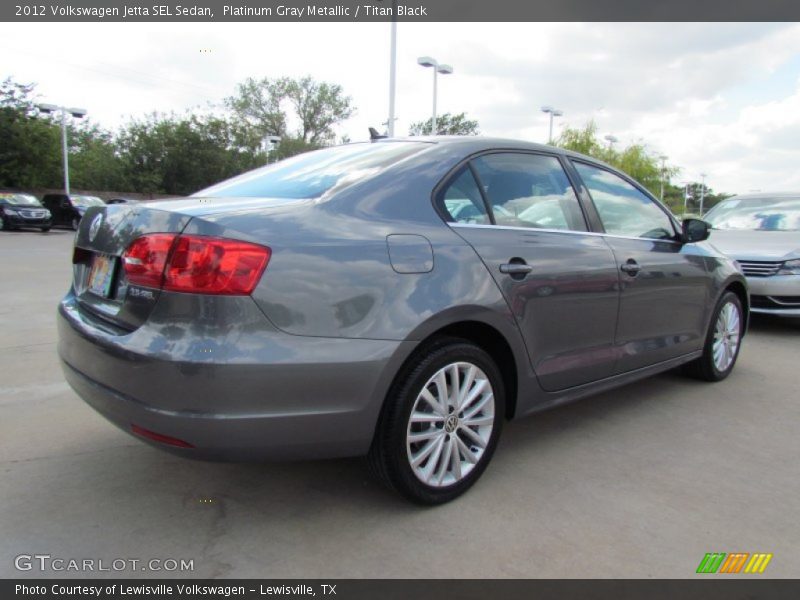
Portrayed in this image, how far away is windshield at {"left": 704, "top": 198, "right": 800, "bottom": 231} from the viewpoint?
7.57 meters

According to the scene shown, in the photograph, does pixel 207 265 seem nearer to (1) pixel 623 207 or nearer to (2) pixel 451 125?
(1) pixel 623 207

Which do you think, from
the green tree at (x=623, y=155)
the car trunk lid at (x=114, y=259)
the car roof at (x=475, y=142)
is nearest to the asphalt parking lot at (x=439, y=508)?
the car trunk lid at (x=114, y=259)

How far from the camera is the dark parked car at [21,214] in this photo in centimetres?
2258

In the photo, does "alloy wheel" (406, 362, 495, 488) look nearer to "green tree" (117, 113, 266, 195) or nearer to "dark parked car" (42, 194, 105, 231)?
"dark parked car" (42, 194, 105, 231)

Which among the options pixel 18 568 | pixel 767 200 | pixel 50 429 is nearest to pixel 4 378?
pixel 50 429

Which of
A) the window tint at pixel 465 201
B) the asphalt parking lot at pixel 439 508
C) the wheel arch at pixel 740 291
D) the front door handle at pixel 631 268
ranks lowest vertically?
the asphalt parking lot at pixel 439 508

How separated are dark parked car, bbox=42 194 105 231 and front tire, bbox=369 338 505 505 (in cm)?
2570

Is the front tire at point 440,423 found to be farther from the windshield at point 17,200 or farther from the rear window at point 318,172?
the windshield at point 17,200

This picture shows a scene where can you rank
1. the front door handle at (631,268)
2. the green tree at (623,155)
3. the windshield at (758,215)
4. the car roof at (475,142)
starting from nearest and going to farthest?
the car roof at (475,142)
the front door handle at (631,268)
the windshield at (758,215)
the green tree at (623,155)

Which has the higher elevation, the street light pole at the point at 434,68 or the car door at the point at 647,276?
the street light pole at the point at 434,68

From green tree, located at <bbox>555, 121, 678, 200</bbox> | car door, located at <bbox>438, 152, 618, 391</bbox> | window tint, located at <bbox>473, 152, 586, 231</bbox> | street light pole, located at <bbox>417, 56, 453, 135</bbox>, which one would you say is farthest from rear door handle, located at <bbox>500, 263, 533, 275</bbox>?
green tree, located at <bbox>555, 121, 678, 200</bbox>

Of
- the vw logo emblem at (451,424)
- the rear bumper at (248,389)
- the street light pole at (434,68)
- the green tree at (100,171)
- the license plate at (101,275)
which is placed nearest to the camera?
the rear bumper at (248,389)

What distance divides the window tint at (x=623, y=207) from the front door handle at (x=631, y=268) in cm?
20

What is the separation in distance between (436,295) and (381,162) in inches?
27.3
